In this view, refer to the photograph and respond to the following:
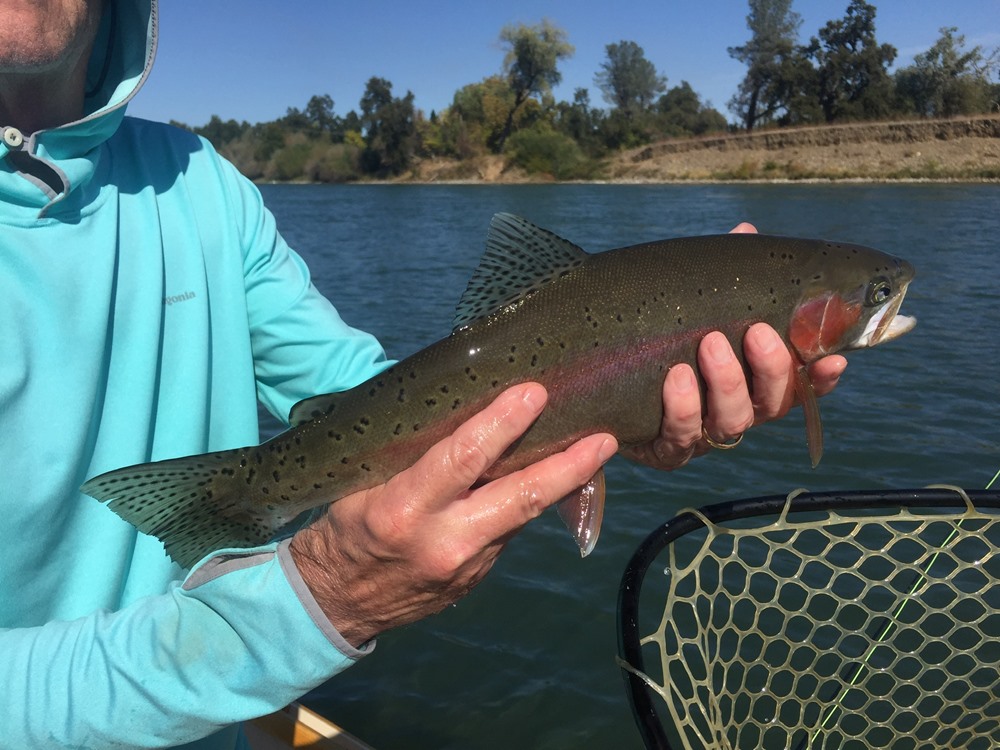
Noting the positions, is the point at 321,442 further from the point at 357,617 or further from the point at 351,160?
the point at 351,160

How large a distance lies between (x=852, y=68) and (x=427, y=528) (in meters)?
75.8

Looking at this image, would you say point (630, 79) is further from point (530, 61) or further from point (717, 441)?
point (717, 441)

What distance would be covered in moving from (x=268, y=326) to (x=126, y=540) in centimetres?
77

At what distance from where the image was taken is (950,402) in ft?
31.4

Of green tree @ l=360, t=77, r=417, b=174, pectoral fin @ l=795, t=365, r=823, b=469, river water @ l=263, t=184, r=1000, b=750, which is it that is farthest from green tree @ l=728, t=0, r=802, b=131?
pectoral fin @ l=795, t=365, r=823, b=469

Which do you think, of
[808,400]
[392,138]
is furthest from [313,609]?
[392,138]

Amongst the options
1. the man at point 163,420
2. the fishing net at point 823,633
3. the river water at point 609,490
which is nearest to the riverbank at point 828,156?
the river water at point 609,490

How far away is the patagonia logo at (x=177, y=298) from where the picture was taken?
2197 millimetres

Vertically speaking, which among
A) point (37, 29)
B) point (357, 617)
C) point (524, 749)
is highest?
point (37, 29)

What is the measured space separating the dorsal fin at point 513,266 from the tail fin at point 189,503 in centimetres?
78

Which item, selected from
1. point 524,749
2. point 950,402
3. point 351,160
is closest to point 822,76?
point 351,160

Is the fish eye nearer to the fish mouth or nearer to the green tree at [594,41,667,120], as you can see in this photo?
the fish mouth

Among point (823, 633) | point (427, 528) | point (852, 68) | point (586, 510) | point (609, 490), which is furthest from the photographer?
point (852, 68)

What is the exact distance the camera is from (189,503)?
2.08m
